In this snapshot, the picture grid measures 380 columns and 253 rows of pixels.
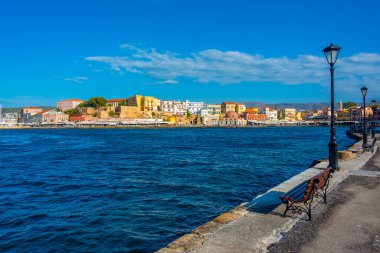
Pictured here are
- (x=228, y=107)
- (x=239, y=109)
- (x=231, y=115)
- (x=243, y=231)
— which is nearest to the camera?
(x=243, y=231)

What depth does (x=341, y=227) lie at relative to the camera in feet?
19.2

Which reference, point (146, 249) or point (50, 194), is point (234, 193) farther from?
point (50, 194)

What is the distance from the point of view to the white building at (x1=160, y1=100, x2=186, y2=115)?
550ft

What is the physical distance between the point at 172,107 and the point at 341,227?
16449cm

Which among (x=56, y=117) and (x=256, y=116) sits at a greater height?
(x=56, y=117)

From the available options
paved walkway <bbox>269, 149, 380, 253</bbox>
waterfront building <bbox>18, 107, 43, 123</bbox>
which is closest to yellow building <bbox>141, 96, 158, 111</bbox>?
waterfront building <bbox>18, 107, 43, 123</bbox>

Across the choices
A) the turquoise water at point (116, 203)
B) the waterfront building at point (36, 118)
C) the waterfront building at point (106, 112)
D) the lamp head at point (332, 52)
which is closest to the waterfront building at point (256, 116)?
the waterfront building at point (106, 112)

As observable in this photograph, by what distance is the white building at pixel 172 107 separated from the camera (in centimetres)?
16750

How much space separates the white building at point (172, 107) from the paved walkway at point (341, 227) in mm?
157761

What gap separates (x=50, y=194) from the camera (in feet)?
42.8

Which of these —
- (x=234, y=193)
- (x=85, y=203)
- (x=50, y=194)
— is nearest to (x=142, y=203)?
(x=85, y=203)

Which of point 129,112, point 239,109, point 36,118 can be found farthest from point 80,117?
point 239,109

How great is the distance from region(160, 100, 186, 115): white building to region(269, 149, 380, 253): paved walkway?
157761 mm

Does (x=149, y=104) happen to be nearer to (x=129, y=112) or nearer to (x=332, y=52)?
(x=129, y=112)
